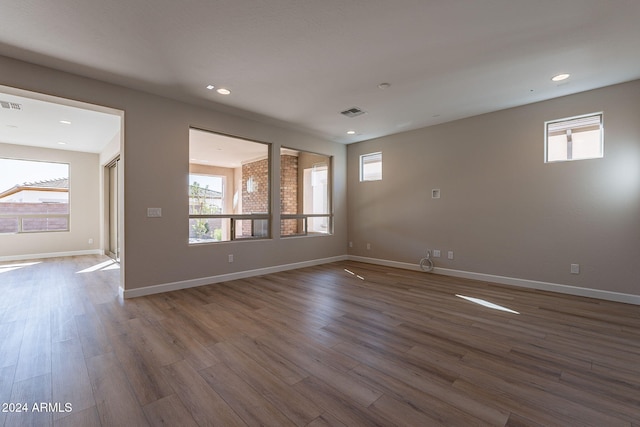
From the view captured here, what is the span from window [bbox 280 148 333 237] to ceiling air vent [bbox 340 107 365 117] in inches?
60.1

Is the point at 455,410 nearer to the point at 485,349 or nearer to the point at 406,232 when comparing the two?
the point at 485,349

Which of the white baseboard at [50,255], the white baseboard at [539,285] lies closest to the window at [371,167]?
the white baseboard at [539,285]

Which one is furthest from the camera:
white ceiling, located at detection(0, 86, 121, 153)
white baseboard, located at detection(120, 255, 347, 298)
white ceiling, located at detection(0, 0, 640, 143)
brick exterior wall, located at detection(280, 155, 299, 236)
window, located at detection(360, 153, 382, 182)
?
window, located at detection(360, 153, 382, 182)

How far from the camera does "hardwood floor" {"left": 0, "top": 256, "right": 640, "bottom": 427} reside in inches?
60.7

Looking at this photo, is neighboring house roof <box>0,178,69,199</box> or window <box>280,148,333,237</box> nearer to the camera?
window <box>280,148,333,237</box>

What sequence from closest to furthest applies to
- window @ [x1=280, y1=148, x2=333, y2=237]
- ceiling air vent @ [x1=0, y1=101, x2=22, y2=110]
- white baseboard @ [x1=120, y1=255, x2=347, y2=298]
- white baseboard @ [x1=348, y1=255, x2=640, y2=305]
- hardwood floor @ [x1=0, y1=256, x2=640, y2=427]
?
hardwood floor @ [x1=0, y1=256, x2=640, y2=427] < white baseboard @ [x1=348, y1=255, x2=640, y2=305] < white baseboard @ [x1=120, y1=255, x2=347, y2=298] < ceiling air vent @ [x1=0, y1=101, x2=22, y2=110] < window @ [x1=280, y1=148, x2=333, y2=237]

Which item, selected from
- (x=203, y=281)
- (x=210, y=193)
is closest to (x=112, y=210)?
(x=210, y=193)

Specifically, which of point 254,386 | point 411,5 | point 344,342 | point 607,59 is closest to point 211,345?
point 254,386

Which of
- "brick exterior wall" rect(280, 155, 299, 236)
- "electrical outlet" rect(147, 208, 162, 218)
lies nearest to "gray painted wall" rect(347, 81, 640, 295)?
"brick exterior wall" rect(280, 155, 299, 236)

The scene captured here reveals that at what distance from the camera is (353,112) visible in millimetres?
4438

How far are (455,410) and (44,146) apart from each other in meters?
9.24

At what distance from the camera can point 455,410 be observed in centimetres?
155

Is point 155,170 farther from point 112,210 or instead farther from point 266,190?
point 112,210

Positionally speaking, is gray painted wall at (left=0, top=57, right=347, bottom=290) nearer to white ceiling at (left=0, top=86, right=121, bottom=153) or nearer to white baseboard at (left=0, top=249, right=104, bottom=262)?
white ceiling at (left=0, top=86, right=121, bottom=153)
